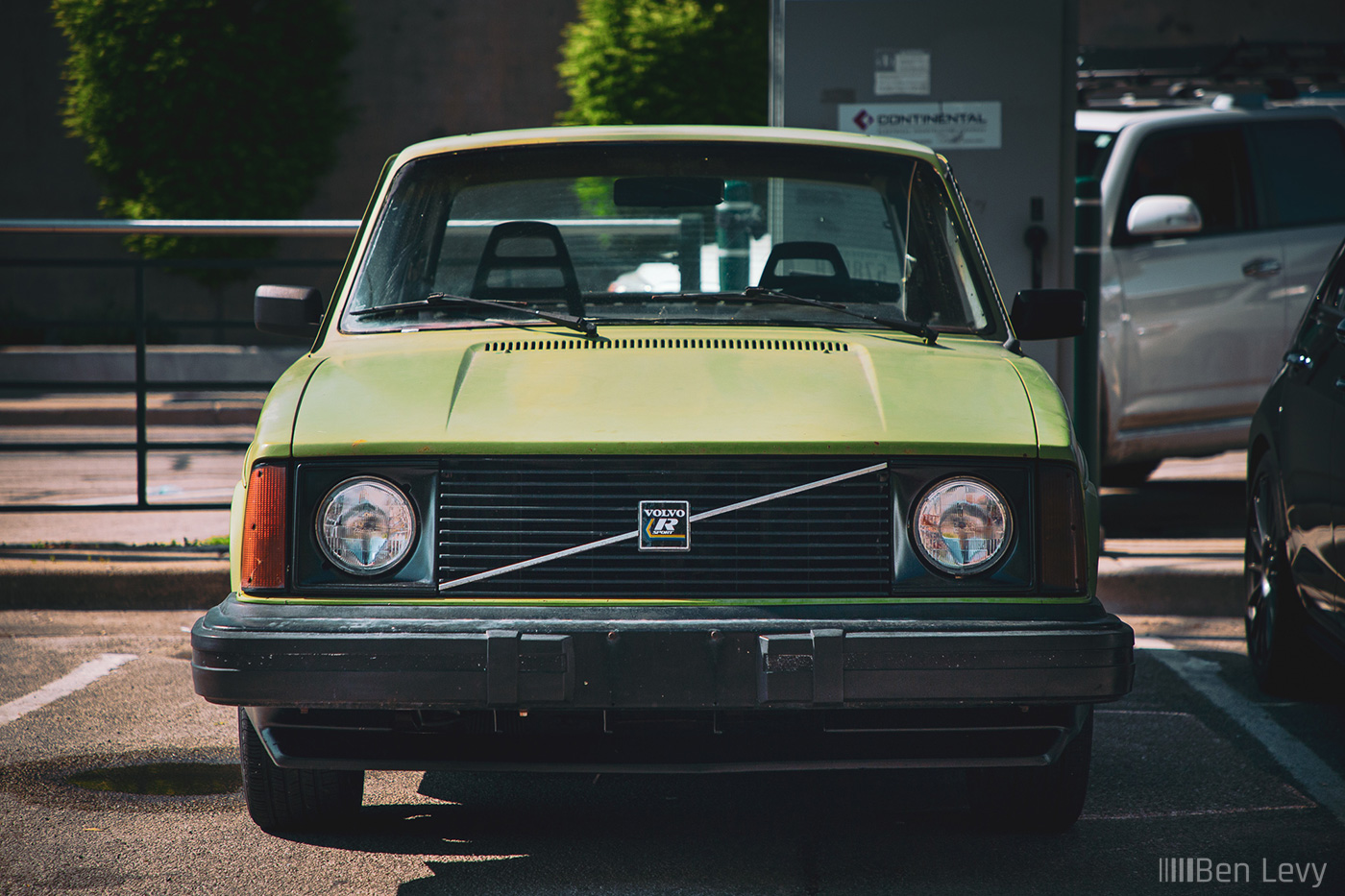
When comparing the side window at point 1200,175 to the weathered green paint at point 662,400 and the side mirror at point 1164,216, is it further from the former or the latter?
the weathered green paint at point 662,400

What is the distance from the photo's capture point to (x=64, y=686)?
5.23 metres

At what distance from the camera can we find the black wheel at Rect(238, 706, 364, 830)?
3574 millimetres

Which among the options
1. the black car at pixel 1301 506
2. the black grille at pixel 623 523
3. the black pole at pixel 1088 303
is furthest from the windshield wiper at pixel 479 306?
the black pole at pixel 1088 303

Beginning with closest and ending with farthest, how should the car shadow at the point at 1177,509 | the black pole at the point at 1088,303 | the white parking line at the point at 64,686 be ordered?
the white parking line at the point at 64,686
the black pole at the point at 1088,303
the car shadow at the point at 1177,509

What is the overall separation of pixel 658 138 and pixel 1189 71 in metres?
7.90

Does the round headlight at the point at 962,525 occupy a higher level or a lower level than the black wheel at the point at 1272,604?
higher

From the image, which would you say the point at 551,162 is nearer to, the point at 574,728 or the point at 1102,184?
the point at 574,728

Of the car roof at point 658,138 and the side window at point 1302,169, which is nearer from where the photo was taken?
the car roof at point 658,138

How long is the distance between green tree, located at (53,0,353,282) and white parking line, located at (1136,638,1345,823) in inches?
574

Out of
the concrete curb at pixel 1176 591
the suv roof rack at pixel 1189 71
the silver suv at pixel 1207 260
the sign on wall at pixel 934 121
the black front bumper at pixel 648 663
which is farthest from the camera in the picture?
the suv roof rack at pixel 1189 71

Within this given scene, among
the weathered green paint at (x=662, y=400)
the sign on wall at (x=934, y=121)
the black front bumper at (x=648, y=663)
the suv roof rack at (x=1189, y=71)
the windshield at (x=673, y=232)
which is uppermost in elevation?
the suv roof rack at (x=1189, y=71)

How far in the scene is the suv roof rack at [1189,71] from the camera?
10102 millimetres

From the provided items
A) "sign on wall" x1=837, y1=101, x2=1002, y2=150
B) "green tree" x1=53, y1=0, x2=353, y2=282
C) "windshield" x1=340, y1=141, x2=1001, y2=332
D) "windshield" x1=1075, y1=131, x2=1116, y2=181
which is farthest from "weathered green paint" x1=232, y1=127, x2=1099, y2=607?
"green tree" x1=53, y1=0, x2=353, y2=282

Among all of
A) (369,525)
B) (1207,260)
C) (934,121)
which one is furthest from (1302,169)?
(369,525)
